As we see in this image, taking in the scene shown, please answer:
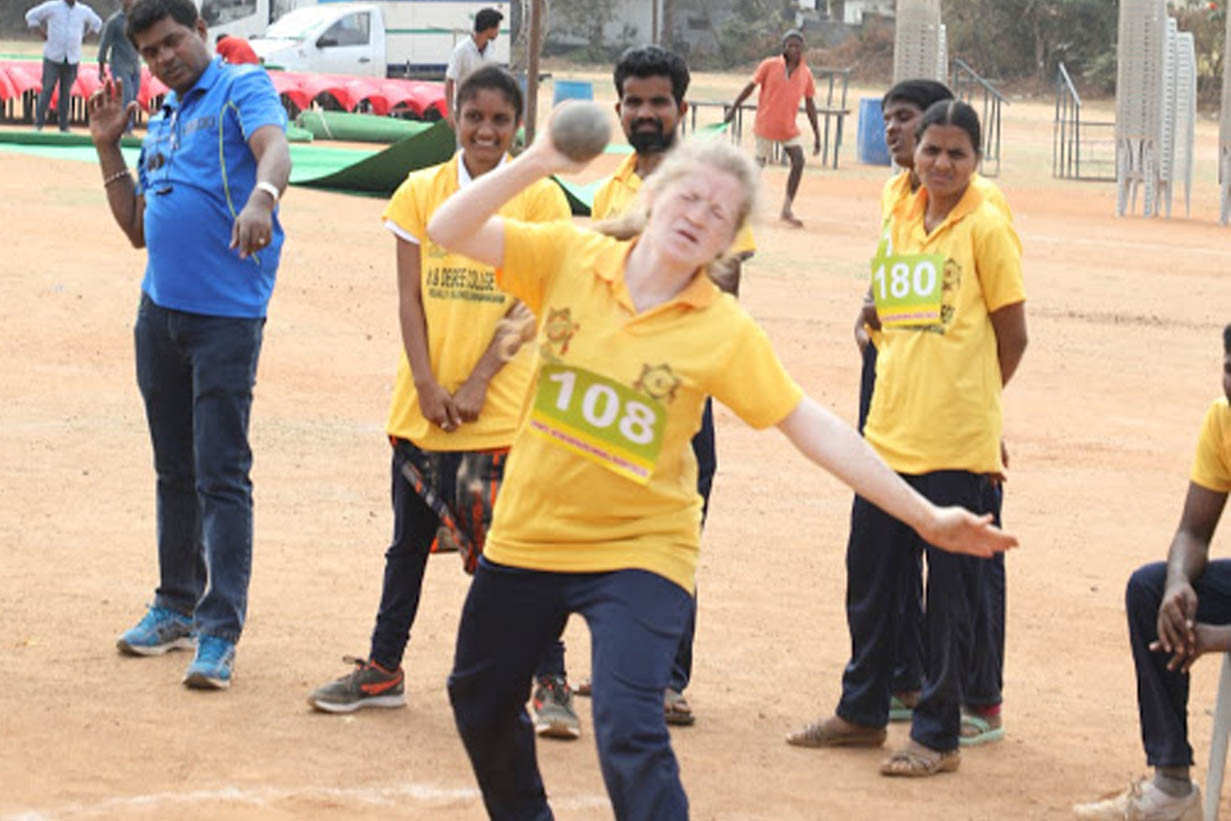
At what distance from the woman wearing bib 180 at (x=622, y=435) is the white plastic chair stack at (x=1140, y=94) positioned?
78.8 ft

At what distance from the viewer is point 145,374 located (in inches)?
259

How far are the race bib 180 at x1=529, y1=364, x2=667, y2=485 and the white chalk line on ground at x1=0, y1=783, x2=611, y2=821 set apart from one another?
5.15 feet

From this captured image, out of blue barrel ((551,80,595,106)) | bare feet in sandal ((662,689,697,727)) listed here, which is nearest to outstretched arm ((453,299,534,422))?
bare feet in sandal ((662,689,697,727))

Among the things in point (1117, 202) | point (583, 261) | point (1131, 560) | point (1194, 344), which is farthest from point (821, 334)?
point (1117, 202)

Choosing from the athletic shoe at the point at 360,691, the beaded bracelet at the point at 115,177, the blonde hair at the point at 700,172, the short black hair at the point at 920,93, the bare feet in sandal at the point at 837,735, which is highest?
the short black hair at the point at 920,93

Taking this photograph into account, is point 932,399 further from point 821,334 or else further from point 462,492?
point 821,334

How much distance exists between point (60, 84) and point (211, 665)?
23685 mm

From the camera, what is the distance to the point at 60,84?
2866 centimetres

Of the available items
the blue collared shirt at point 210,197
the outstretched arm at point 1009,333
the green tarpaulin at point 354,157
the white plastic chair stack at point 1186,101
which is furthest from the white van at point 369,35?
the outstretched arm at point 1009,333

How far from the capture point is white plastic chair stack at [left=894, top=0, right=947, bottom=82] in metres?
28.8

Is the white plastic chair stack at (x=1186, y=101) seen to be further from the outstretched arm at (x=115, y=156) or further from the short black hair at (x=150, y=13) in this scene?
the short black hair at (x=150, y=13)

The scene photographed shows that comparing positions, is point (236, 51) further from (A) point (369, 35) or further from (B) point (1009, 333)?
(A) point (369, 35)

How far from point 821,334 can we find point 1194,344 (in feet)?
9.93

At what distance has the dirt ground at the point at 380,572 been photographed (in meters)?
5.79
